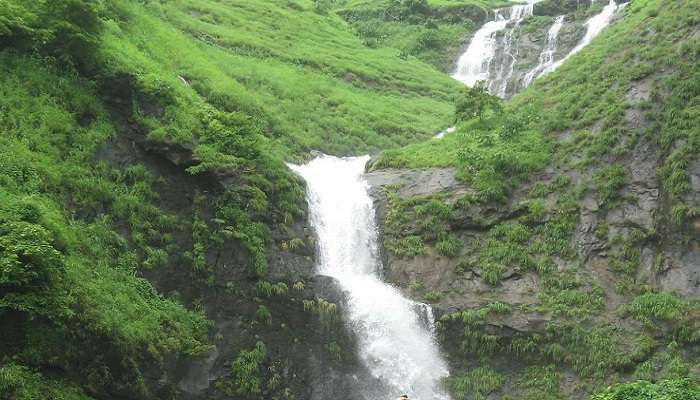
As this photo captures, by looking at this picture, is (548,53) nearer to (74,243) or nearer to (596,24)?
(596,24)

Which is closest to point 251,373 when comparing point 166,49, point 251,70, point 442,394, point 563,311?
point 442,394

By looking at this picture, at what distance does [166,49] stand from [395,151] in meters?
11.8

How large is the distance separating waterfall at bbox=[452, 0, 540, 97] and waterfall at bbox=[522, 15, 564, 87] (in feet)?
5.31

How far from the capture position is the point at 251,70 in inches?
1361

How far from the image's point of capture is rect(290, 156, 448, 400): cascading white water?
18.3m

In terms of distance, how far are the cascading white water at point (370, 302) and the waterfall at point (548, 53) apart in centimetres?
2441

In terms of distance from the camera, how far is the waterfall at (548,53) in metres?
44.6

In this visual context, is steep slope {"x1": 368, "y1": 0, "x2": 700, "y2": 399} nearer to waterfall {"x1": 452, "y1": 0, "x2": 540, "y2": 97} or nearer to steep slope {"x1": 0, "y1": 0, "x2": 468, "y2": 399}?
steep slope {"x1": 0, "y1": 0, "x2": 468, "y2": 399}

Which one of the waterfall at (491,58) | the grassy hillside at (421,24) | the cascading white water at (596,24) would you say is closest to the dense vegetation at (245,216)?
the cascading white water at (596,24)

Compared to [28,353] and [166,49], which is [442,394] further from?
[166,49]

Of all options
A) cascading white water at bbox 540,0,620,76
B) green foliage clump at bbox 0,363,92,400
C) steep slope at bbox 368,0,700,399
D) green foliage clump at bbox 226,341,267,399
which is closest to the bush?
steep slope at bbox 368,0,700,399

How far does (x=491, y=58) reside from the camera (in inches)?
1956

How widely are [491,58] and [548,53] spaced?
4.68 metres

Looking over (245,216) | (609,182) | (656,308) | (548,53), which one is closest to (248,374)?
(245,216)
